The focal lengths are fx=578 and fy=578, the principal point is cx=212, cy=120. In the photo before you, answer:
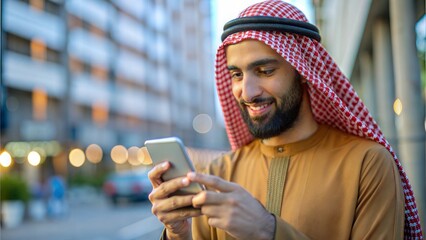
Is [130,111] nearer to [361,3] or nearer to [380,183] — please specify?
[361,3]

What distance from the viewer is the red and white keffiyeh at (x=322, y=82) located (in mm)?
2195

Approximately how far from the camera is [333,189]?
2064 millimetres

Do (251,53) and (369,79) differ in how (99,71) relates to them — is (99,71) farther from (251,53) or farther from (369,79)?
(251,53)

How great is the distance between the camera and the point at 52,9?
34.0 m

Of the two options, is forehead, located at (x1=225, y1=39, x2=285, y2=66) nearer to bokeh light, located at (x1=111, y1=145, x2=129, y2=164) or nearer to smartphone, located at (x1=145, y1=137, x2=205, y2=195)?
smartphone, located at (x1=145, y1=137, x2=205, y2=195)

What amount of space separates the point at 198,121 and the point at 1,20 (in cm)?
6755

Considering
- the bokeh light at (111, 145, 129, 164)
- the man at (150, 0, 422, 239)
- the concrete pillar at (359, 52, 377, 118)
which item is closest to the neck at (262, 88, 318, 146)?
the man at (150, 0, 422, 239)

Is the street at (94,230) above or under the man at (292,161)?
under

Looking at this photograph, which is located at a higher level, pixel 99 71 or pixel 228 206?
pixel 99 71

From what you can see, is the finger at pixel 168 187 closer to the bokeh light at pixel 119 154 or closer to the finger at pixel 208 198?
the finger at pixel 208 198

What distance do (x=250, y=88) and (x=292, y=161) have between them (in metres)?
0.36

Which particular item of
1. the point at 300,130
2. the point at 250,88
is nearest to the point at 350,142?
the point at 300,130

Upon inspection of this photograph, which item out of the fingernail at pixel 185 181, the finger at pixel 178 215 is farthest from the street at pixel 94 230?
the fingernail at pixel 185 181

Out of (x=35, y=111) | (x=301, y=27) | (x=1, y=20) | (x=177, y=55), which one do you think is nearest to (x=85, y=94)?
(x=35, y=111)
